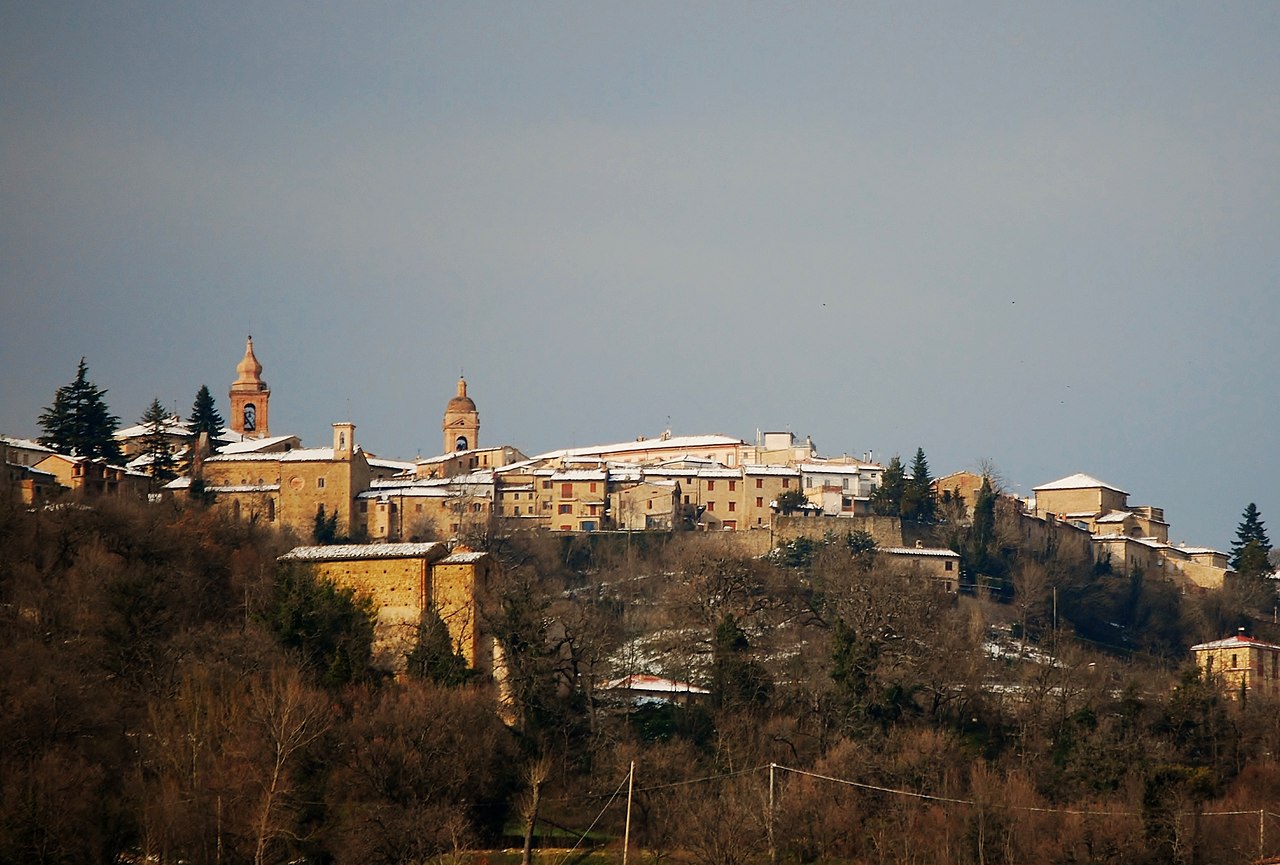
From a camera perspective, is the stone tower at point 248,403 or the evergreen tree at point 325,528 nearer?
the evergreen tree at point 325,528

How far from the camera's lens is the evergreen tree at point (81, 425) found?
68375mm

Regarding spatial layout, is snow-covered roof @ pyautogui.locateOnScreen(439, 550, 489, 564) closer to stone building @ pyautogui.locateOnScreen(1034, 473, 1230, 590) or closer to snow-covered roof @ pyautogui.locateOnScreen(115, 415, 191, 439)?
snow-covered roof @ pyautogui.locateOnScreen(115, 415, 191, 439)

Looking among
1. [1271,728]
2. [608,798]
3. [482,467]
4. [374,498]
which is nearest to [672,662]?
[608,798]

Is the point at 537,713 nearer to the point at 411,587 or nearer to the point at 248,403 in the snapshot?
the point at 411,587

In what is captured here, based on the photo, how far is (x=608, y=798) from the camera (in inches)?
1613

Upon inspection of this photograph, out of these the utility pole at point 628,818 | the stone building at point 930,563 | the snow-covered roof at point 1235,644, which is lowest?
the utility pole at point 628,818

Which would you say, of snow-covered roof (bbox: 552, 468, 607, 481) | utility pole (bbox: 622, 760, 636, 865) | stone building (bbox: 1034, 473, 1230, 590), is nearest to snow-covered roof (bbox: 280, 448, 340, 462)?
snow-covered roof (bbox: 552, 468, 607, 481)

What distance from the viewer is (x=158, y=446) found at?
73.7 m

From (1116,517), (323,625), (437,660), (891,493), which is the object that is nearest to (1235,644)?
(891,493)

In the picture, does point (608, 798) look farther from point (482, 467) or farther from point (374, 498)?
point (482, 467)

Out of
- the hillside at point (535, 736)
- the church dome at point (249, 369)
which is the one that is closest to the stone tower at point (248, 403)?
the church dome at point (249, 369)

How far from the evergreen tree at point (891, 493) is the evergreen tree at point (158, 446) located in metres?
26.3

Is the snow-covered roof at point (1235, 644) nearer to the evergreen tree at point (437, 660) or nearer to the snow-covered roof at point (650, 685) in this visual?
the snow-covered roof at point (650, 685)

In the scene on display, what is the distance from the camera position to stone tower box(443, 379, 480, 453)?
99.4 m
